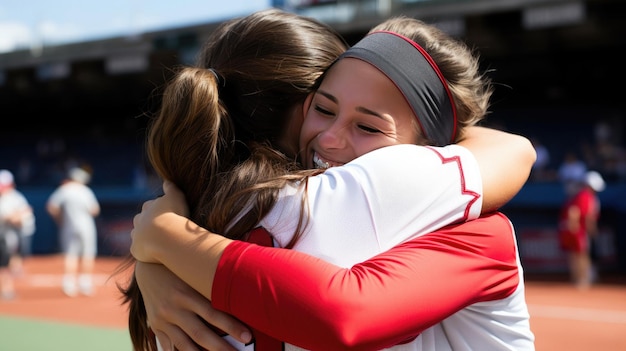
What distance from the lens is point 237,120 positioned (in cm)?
133

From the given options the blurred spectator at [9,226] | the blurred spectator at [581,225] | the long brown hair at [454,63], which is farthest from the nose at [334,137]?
the blurred spectator at [9,226]

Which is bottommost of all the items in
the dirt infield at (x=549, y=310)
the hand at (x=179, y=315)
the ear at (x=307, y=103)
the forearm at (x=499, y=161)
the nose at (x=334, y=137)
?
the dirt infield at (x=549, y=310)

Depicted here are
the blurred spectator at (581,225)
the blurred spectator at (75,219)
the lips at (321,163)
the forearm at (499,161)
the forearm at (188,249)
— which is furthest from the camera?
the blurred spectator at (581,225)

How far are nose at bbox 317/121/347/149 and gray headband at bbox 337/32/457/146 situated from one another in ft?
0.45

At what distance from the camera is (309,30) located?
1423mm

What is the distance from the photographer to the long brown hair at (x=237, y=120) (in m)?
1.13

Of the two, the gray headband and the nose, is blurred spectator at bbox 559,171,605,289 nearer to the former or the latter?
the gray headband

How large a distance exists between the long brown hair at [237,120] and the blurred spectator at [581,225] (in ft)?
29.1

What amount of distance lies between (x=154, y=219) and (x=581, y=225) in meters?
9.27

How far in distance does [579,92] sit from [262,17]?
15290 mm

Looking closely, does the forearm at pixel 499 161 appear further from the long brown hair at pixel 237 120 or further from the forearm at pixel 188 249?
the forearm at pixel 188 249

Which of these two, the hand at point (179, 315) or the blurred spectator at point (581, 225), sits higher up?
the hand at point (179, 315)

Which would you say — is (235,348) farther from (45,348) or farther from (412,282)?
(45,348)

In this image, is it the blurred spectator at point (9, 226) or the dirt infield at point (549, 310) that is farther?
the blurred spectator at point (9, 226)
